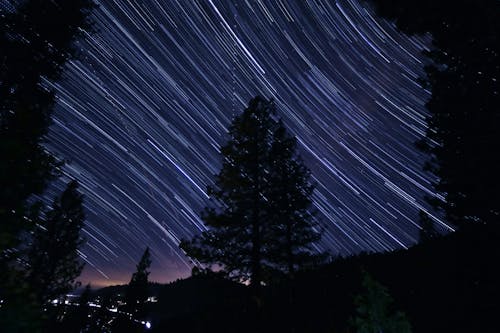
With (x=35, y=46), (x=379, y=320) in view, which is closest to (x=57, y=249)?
(x=35, y=46)

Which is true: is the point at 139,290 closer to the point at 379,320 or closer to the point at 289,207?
the point at 289,207

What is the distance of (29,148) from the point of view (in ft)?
9.64

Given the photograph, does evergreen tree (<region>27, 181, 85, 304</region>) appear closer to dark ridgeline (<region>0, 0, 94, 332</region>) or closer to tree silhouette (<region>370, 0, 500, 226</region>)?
dark ridgeline (<region>0, 0, 94, 332</region>)

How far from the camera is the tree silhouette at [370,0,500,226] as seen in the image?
6902 millimetres

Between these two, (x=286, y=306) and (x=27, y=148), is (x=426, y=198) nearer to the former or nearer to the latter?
(x=286, y=306)

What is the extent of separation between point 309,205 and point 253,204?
487cm

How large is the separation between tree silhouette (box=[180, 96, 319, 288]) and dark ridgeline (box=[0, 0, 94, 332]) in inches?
264

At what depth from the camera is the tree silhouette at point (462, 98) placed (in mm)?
6902

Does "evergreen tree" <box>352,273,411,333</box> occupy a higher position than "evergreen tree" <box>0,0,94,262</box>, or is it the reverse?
"evergreen tree" <box>0,0,94,262</box>

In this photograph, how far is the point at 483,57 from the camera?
26.1 feet

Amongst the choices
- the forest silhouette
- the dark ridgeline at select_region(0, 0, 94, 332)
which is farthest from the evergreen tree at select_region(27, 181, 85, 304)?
the forest silhouette

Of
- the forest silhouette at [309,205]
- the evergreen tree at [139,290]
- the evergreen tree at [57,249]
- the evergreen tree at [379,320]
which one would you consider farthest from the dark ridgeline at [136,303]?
the evergreen tree at [379,320]

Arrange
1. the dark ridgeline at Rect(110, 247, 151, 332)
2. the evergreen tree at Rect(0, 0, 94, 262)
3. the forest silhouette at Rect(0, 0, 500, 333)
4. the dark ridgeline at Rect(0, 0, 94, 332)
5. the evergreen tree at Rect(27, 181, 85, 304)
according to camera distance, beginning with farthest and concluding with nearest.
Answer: the dark ridgeline at Rect(110, 247, 151, 332), the evergreen tree at Rect(27, 181, 85, 304), the evergreen tree at Rect(0, 0, 94, 262), the forest silhouette at Rect(0, 0, 500, 333), the dark ridgeline at Rect(0, 0, 94, 332)

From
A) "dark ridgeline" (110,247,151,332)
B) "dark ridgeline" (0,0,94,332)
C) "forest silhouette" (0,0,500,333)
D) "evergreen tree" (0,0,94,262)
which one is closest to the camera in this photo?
"dark ridgeline" (0,0,94,332)
